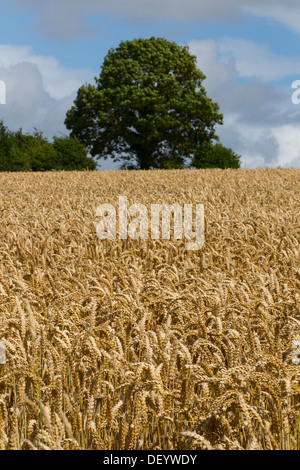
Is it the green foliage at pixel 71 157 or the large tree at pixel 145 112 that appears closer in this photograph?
the green foliage at pixel 71 157

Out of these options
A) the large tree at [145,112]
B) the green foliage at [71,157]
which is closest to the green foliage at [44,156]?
the green foliage at [71,157]

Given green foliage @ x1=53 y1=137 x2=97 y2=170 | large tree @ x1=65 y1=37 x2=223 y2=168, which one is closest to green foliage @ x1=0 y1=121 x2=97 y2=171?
green foliage @ x1=53 y1=137 x2=97 y2=170

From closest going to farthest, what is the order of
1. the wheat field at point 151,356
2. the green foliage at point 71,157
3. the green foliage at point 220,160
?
the wheat field at point 151,356 < the green foliage at point 71,157 < the green foliage at point 220,160

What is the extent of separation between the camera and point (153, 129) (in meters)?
44.9

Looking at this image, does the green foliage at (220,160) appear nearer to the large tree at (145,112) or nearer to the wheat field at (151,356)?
the large tree at (145,112)

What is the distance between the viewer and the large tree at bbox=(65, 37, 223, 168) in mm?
45969

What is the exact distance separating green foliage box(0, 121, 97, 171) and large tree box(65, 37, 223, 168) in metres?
5.49

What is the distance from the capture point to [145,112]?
46.7m

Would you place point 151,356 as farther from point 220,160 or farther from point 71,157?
point 220,160

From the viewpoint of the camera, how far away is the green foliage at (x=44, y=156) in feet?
131

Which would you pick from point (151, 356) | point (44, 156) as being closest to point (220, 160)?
point (44, 156)

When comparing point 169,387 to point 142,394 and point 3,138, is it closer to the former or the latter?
point 142,394

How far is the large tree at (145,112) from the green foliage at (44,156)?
5.49 meters

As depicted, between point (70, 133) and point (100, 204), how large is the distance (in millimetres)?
38339
